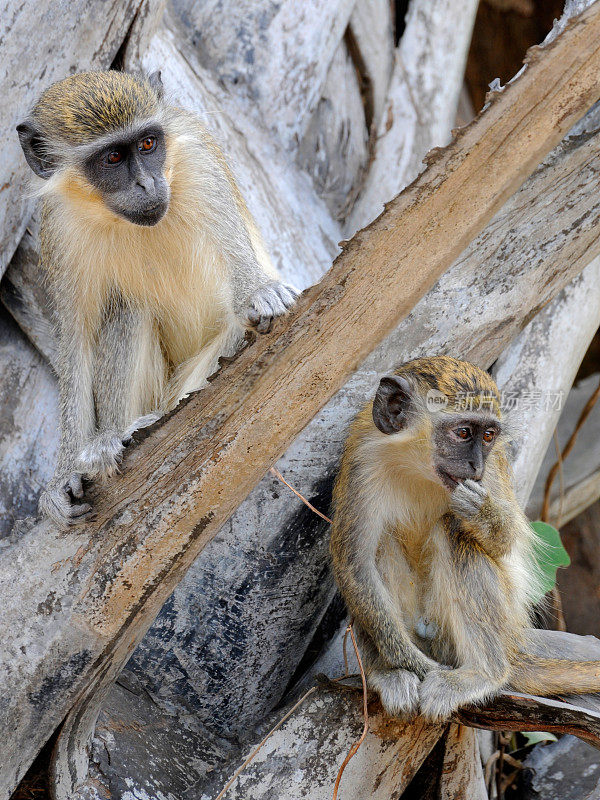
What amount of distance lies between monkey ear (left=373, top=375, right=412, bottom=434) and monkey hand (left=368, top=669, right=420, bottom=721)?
2.82 feet

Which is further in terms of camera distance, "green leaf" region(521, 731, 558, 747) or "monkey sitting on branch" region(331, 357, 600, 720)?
"green leaf" region(521, 731, 558, 747)

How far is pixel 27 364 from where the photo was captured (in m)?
4.09

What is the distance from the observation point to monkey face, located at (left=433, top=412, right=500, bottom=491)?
3.08 metres

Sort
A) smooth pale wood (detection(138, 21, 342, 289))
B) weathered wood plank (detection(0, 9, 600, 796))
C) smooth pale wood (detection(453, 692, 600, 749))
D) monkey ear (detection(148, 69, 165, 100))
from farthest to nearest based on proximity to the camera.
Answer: smooth pale wood (detection(138, 21, 342, 289)), monkey ear (detection(148, 69, 165, 100)), smooth pale wood (detection(453, 692, 600, 749)), weathered wood plank (detection(0, 9, 600, 796))

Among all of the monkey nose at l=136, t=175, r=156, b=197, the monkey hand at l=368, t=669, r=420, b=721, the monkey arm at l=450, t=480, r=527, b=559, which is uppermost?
the monkey nose at l=136, t=175, r=156, b=197

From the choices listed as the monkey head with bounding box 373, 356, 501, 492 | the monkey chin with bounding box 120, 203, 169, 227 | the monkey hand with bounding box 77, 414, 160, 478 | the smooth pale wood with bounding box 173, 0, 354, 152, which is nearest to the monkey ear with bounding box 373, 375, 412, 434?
the monkey head with bounding box 373, 356, 501, 492

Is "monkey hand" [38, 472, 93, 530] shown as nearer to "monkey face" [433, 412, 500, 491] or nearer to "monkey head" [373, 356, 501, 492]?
"monkey head" [373, 356, 501, 492]

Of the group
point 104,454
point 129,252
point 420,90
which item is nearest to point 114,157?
point 129,252

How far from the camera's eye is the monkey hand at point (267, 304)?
281 centimetres

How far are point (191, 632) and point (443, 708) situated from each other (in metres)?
1.06

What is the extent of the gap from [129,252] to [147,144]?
A: 17.8 inches

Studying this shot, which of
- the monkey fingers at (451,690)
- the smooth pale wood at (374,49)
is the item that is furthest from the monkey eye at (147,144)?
the smooth pale wood at (374,49)

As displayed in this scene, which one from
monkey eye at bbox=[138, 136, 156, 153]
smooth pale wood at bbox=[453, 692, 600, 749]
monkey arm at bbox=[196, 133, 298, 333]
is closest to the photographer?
smooth pale wood at bbox=[453, 692, 600, 749]

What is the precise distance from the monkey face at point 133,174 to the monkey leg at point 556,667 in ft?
6.97
